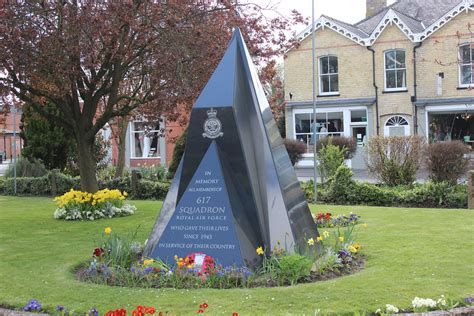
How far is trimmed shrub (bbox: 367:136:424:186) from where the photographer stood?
18516 millimetres

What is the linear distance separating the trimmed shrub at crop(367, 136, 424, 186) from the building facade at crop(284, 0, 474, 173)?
1220 centimetres

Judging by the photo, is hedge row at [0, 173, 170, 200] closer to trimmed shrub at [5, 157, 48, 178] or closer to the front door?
trimmed shrub at [5, 157, 48, 178]

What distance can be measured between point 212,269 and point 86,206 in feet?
26.9

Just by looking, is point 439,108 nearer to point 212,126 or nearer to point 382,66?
point 382,66

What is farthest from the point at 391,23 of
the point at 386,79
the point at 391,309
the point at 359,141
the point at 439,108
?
the point at 391,309

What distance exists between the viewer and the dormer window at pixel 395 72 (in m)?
32.7

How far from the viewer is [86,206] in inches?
585

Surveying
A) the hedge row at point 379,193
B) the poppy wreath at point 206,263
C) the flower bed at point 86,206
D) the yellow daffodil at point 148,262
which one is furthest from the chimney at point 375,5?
the yellow daffodil at point 148,262

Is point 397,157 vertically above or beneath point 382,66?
beneath

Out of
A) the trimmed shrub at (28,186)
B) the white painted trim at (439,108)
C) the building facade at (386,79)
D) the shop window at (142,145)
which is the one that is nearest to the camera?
the trimmed shrub at (28,186)

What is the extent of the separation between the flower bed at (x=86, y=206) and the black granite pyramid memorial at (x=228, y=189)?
6698 mm

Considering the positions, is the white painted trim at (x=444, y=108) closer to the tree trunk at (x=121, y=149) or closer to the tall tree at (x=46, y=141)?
the tree trunk at (x=121, y=149)

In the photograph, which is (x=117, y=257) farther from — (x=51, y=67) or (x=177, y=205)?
(x=51, y=67)

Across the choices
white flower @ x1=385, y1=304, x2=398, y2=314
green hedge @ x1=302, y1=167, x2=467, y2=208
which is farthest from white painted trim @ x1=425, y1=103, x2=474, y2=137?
white flower @ x1=385, y1=304, x2=398, y2=314
